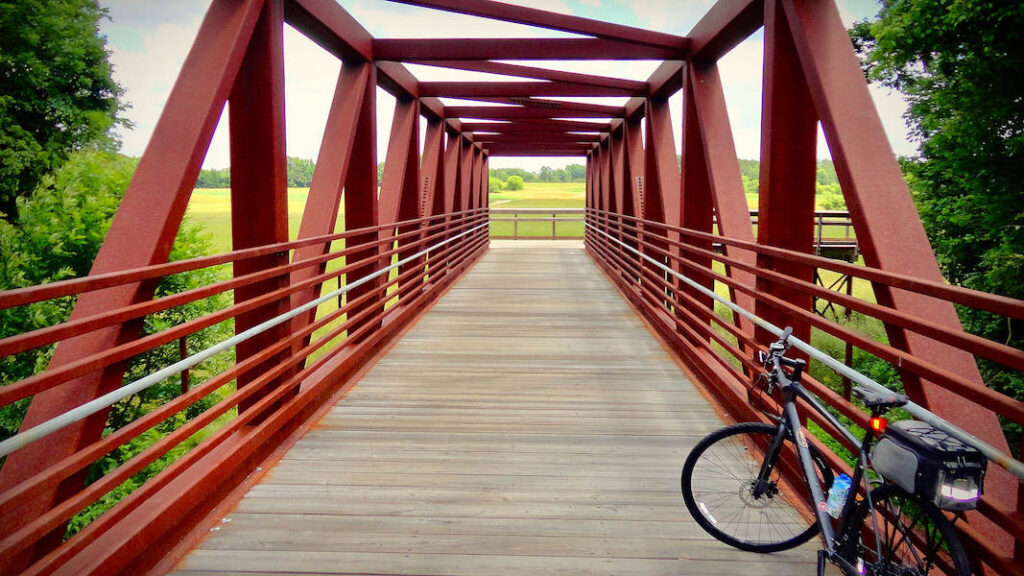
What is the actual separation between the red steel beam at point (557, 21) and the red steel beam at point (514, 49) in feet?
0.60

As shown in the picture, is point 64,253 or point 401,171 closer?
point 401,171

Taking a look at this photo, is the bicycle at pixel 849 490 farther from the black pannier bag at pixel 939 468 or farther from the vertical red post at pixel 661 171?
the vertical red post at pixel 661 171

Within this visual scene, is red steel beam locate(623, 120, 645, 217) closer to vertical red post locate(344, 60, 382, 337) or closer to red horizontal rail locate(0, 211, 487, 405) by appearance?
vertical red post locate(344, 60, 382, 337)

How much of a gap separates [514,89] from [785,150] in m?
5.70

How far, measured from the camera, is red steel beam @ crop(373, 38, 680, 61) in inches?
261

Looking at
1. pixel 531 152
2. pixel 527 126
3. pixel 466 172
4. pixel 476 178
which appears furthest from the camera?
pixel 531 152

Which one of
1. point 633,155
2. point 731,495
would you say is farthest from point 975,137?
point 731,495

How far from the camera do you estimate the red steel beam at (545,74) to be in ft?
26.2

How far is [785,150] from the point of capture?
4.27m

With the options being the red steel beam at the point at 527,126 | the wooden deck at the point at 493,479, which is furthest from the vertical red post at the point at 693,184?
the red steel beam at the point at 527,126

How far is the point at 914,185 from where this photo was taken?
1293cm

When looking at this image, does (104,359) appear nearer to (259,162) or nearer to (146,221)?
(146,221)

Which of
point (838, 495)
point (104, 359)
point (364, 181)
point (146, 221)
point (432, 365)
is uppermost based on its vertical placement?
point (364, 181)

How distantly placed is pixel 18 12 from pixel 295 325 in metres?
17.4
